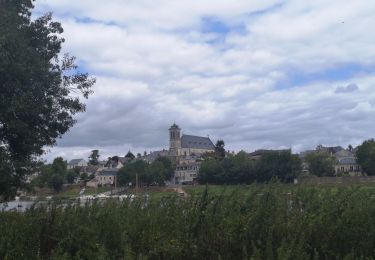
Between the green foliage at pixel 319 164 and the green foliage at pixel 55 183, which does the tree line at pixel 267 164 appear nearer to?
the green foliage at pixel 319 164

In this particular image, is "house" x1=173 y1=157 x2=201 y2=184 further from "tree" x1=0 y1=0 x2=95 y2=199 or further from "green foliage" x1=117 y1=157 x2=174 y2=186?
"tree" x1=0 y1=0 x2=95 y2=199

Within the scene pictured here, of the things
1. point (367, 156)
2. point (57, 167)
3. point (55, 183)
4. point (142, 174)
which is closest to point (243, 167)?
point (142, 174)

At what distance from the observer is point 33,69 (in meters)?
10.2

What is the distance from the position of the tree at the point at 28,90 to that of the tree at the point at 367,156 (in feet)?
302

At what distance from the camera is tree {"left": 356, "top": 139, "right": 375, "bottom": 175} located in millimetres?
101188

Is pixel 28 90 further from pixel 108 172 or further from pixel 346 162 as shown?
pixel 108 172

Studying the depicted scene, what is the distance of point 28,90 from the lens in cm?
1040

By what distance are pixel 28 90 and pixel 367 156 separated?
338 feet

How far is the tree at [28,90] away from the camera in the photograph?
9.87 m

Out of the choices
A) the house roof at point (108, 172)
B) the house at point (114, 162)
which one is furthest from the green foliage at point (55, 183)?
the house at point (114, 162)

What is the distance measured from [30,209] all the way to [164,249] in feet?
10.6

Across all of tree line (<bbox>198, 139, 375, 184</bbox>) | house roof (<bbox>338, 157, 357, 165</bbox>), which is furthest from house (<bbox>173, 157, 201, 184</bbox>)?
tree line (<bbox>198, 139, 375, 184</bbox>)

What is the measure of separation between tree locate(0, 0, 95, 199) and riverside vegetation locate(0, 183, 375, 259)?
11.1 ft

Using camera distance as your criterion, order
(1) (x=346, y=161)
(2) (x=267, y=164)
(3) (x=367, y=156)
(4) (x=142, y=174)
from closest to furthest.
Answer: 1. (2) (x=267, y=164)
2. (4) (x=142, y=174)
3. (3) (x=367, y=156)
4. (1) (x=346, y=161)
